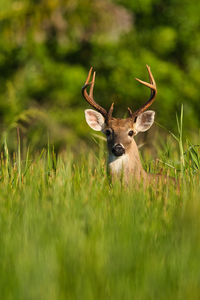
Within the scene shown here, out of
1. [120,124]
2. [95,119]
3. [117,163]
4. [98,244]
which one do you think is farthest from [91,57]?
[98,244]

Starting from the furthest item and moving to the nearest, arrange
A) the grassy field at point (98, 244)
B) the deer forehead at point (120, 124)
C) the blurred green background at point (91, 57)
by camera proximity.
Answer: the blurred green background at point (91, 57) < the deer forehead at point (120, 124) < the grassy field at point (98, 244)

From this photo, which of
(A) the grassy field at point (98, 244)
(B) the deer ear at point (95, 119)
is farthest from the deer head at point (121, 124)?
(A) the grassy field at point (98, 244)

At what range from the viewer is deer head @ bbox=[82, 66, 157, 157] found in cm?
680

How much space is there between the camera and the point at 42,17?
58.7ft

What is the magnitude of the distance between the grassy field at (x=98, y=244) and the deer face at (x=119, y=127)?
1.85 metres

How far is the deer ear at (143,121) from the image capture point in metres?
7.19

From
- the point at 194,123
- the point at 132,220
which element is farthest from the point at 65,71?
the point at 132,220

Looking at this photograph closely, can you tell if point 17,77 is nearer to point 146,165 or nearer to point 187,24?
point 187,24

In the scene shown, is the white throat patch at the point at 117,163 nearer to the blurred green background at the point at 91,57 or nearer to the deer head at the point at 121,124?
the deer head at the point at 121,124

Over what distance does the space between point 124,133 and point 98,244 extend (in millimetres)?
3518

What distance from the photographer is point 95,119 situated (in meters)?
7.41

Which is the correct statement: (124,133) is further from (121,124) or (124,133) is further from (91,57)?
(91,57)

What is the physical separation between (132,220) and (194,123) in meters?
15.0

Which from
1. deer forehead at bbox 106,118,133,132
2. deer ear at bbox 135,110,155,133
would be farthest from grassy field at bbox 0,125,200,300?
deer ear at bbox 135,110,155,133
